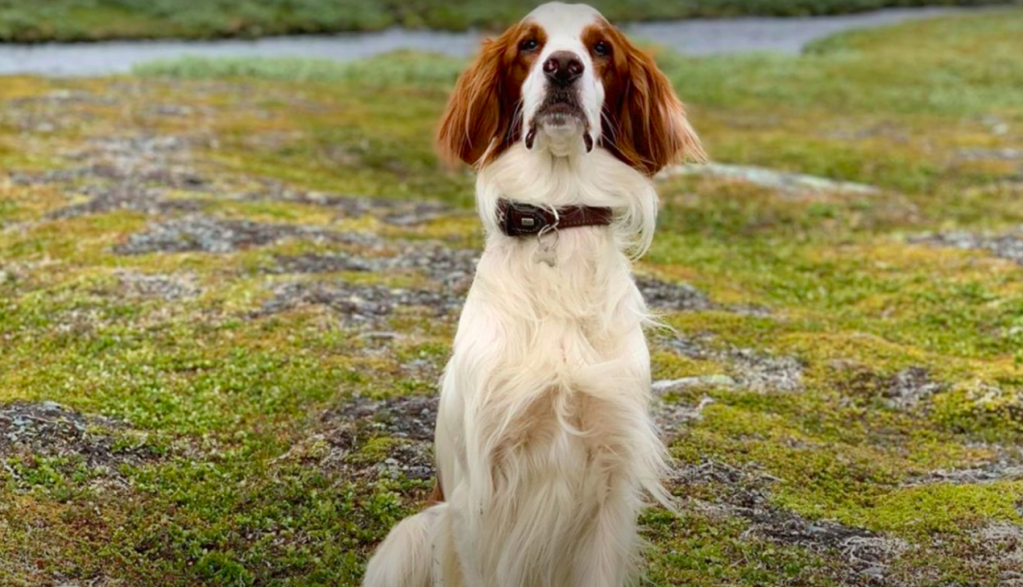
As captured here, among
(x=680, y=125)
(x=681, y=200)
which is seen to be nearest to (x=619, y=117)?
(x=680, y=125)

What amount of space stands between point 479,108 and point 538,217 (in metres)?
0.65

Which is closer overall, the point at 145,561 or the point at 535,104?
the point at 535,104

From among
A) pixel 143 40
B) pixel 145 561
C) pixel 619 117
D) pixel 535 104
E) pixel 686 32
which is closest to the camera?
pixel 535 104

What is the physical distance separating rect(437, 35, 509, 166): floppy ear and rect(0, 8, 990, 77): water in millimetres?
30296

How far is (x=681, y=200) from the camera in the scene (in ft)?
67.2

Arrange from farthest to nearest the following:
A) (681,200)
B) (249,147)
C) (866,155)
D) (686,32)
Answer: (686,32), (866,155), (249,147), (681,200)

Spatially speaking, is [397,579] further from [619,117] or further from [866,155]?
[866,155]

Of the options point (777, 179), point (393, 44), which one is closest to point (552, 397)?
point (777, 179)

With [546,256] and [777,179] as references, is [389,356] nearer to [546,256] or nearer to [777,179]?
[546,256]

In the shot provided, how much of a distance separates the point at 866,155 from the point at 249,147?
12.2 meters

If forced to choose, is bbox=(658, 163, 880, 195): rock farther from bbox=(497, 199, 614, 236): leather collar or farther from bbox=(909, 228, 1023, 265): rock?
bbox=(497, 199, 614, 236): leather collar

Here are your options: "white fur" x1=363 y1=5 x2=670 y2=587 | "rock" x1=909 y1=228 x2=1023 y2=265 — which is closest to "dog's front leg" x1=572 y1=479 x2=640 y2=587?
"white fur" x1=363 y1=5 x2=670 y2=587

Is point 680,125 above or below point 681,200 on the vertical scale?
above

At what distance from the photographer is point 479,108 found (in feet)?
20.6
